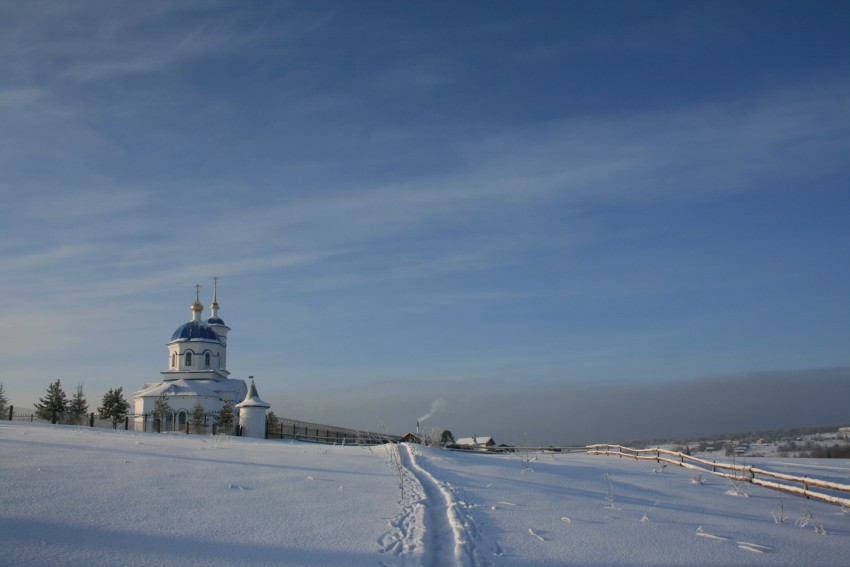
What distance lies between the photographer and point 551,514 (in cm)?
980

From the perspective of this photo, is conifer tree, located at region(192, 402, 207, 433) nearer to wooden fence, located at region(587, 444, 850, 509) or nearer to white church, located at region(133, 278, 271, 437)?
white church, located at region(133, 278, 271, 437)

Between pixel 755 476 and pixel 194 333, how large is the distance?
50520 millimetres

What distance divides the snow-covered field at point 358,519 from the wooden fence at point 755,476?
0.43 metres

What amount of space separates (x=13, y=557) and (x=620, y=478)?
508 inches

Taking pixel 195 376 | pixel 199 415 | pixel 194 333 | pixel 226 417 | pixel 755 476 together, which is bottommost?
pixel 755 476

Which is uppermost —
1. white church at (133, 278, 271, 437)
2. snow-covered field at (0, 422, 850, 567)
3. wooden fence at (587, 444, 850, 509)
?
white church at (133, 278, 271, 437)

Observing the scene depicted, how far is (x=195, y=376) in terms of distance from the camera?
2216 inches

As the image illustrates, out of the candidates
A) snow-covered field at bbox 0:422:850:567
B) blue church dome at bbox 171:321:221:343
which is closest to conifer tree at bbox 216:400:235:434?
blue church dome at bbox 171:321:221:343

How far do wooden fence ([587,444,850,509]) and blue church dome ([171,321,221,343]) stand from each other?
4258 centimetres

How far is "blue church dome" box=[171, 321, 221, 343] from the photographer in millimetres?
57500

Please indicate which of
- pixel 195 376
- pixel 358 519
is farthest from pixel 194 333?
pixel 358 519

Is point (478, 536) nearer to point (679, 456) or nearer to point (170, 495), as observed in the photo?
point (170, 495)

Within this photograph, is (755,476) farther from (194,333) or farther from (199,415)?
(194,333)

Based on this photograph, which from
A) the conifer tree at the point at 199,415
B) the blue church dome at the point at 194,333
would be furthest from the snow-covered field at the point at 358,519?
the blue church dome at the point at 194,333
